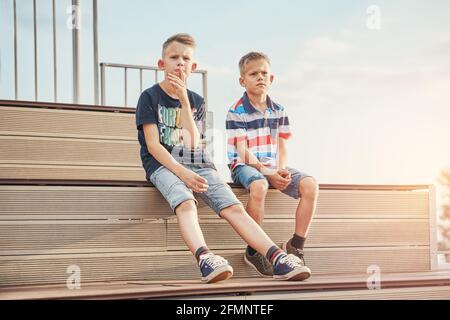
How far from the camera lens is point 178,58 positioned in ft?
9.19

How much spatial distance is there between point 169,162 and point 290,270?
2.03 feet

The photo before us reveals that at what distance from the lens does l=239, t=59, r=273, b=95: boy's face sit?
3051mm

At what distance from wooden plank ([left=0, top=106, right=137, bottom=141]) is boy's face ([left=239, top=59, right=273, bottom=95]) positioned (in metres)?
1.13

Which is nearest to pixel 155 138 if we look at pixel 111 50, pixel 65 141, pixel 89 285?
pixel 89 285

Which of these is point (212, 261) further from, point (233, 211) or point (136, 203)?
point (136, 203)

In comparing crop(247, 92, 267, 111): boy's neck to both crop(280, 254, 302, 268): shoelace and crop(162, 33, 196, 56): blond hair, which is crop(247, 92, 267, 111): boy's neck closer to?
crop(162, 33, 196, 56): blond hair

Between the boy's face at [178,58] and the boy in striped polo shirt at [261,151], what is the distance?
1.08 feet

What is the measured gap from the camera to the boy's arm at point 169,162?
105 inches

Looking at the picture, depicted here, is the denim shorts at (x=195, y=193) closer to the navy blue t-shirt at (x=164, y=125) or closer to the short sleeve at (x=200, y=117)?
the navy blue t-shirt at (x=164, y=125)

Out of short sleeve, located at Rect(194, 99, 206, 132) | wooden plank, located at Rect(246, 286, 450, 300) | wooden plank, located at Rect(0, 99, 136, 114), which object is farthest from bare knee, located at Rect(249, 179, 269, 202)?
wooden plank, located at Rect(0, 99, 136, 114)

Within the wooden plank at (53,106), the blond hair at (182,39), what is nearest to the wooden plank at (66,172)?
the wooden plank at (53,106)

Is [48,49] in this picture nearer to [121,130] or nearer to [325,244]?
[121,130]
